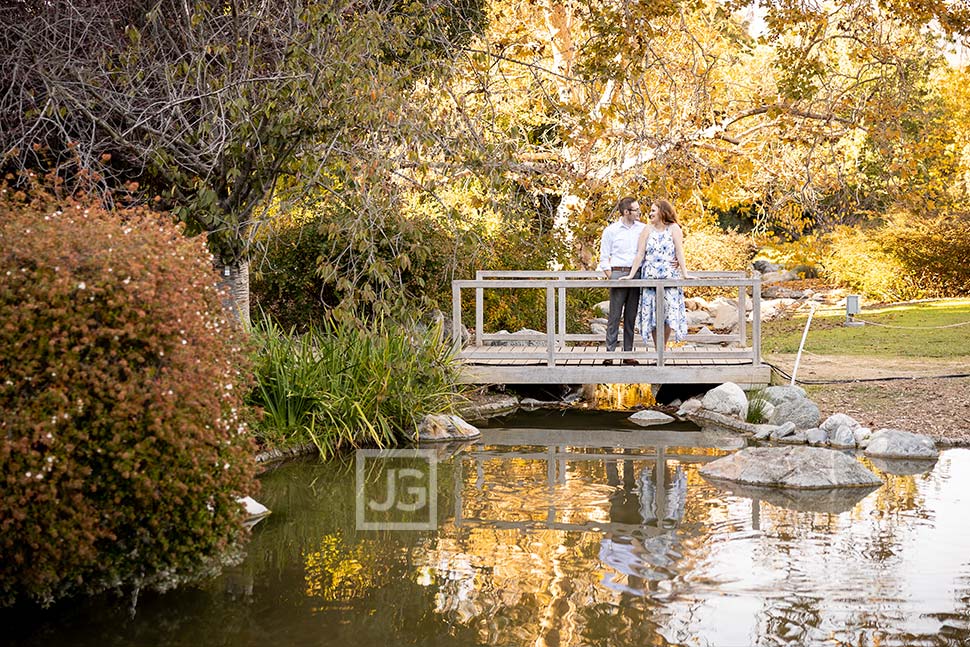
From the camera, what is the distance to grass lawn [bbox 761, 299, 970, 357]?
17344mm

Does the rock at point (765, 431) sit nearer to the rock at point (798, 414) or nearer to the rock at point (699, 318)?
the rock at point (798, 414)

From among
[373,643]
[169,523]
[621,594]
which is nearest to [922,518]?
[621,594]

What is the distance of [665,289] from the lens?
41.5ft

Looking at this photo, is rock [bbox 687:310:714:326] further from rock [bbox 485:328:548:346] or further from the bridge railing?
the bridge railing

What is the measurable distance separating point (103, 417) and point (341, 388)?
17.4 feet

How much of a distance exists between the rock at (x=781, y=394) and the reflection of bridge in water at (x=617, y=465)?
3.45 ft

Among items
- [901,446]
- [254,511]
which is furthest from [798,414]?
[254,511]

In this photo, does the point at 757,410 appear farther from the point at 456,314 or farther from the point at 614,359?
the point at 456,314

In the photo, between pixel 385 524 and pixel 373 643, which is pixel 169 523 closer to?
pixel 373 643

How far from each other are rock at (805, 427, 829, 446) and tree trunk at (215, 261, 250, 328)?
5.30 meters

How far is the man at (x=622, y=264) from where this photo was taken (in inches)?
493

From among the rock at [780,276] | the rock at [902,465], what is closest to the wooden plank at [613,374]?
the rock at [902,465]

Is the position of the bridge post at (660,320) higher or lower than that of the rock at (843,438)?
higher

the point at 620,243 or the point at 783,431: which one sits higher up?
the point at 620,243
